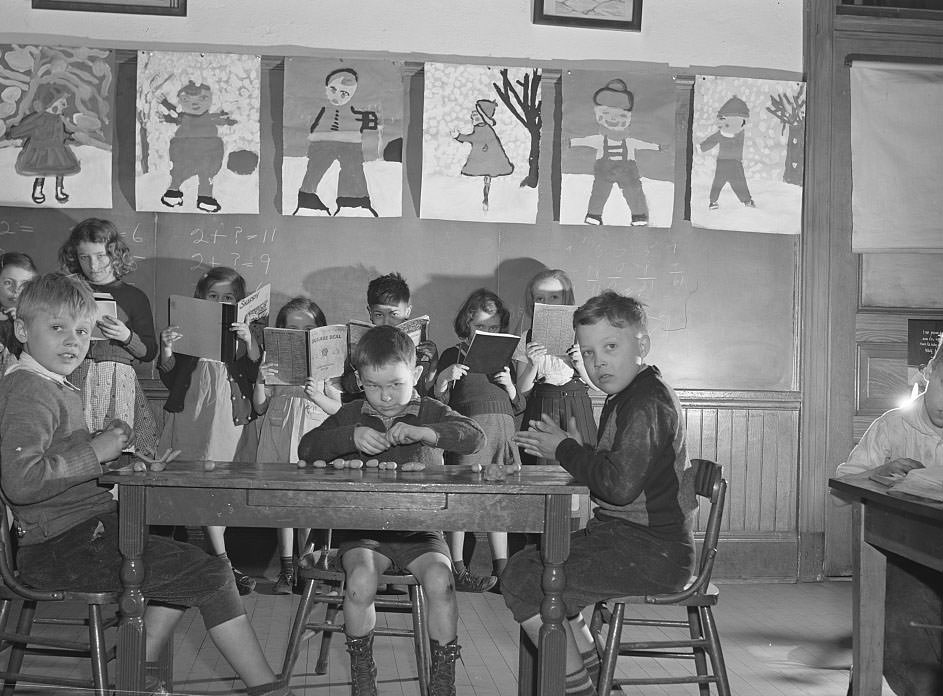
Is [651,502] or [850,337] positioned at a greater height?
[850,337]

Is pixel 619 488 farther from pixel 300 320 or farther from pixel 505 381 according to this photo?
pixel 300 320

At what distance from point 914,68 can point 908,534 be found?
3.43 meters

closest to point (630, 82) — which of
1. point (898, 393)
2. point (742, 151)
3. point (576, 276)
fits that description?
point (742, 151)

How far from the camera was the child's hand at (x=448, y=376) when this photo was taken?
13.9ft

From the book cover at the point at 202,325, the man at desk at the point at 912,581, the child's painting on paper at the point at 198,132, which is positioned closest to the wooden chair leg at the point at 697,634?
the man at desk at the point at 912,581

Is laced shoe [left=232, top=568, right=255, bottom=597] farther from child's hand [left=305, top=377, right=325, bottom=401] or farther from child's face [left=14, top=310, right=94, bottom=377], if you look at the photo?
child's face [left=14, top=310, right=94, bottom=377]

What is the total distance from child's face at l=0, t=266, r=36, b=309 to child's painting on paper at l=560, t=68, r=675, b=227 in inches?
96.4

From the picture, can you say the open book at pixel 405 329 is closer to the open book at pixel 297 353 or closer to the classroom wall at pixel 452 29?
the open book at pixel 297 353

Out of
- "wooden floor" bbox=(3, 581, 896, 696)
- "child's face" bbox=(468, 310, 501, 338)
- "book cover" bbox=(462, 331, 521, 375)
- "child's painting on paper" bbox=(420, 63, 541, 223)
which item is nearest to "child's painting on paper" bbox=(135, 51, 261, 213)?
"child's painting on paper" bbox=(420, 63, 541, 223)

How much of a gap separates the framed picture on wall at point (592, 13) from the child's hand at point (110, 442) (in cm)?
315

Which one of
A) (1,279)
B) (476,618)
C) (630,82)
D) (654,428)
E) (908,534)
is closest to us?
(908,534)

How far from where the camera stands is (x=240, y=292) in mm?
4383

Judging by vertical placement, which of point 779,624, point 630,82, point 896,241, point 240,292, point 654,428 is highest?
point 630,82

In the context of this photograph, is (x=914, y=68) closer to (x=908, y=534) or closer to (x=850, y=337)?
(x=850, y=337)
